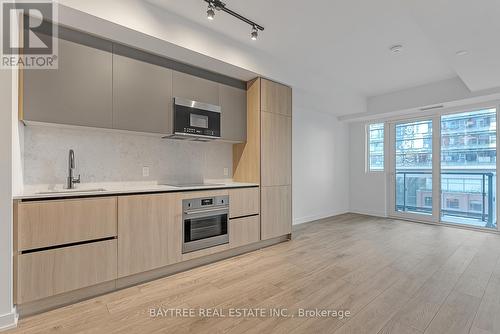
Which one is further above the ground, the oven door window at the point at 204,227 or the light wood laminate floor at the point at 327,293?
the oven door window at the point at 204,227

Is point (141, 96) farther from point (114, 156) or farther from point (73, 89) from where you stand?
point (114, 156)

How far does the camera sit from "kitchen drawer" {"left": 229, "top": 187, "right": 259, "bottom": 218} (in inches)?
127

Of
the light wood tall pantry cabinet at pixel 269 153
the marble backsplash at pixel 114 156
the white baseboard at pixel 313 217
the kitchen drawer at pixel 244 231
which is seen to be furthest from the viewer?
the white baseboard at pixel 313 217

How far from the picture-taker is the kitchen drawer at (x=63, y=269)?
1887 mm

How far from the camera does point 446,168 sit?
16.6ft

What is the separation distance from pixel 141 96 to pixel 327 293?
8.94 feet

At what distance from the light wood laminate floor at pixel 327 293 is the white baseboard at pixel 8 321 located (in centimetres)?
6

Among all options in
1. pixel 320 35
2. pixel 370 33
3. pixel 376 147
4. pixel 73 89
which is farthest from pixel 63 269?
pixel 376 147

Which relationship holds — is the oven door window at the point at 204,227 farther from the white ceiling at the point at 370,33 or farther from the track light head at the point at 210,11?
the white ceiling at the point at 370,33

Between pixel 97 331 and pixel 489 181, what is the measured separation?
6.35m

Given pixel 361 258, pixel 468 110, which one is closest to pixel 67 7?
pixel 361 258

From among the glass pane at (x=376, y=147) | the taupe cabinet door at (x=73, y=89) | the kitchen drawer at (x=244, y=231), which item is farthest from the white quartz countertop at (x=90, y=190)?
the glass pane at (x=376, y=147)

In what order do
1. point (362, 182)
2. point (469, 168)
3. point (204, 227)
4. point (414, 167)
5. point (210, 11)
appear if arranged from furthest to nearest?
point (362, 182) → point (414, 167) → point (469, 168) → point (204, 227) → point (210, 11)
